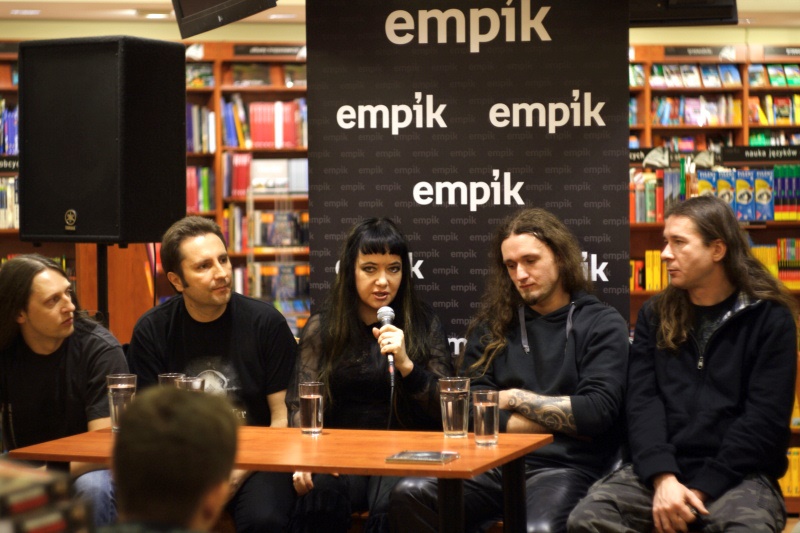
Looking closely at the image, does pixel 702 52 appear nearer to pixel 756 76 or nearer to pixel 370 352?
pixel 756 76

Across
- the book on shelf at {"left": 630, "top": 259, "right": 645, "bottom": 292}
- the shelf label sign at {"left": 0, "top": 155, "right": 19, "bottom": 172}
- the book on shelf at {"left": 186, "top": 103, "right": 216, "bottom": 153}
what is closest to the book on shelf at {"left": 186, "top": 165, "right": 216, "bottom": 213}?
the book on shelf at {"left": 186, "top": 103, "right": 216, "bottom": 153}

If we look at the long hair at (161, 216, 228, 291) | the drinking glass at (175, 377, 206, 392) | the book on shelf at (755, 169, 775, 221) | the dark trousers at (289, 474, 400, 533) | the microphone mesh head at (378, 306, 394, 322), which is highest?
the book on shelf at (755, 169, 775, 221)

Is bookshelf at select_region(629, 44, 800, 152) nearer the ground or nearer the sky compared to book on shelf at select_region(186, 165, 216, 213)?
nearer the sky

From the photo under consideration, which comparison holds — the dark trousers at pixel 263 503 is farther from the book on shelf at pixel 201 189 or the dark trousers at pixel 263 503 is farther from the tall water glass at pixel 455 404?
the book on shelf at pixel 201 189

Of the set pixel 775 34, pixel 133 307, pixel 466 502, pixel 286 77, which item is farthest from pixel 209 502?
pixel 775 34

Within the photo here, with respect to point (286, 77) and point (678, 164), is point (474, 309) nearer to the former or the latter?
point (678, 164)

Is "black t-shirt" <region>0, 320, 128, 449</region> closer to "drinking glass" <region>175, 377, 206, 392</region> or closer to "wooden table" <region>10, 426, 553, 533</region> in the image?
"wooden table" <region>10, 426, 553, 533</region>

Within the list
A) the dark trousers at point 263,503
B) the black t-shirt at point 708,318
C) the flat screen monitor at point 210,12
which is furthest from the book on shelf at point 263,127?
the black t-shirt at point 708,318

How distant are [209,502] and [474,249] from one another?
2.52m

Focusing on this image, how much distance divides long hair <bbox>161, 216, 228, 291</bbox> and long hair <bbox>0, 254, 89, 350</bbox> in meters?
0.35

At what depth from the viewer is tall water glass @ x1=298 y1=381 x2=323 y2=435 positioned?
2693mm

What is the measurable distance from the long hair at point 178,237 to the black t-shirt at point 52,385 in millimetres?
326

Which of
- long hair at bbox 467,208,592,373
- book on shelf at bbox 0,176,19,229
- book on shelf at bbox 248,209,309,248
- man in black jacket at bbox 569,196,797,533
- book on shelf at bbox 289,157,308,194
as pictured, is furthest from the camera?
book on shelf at bbox 289,157,308,194

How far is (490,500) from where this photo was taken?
2.96 metres
